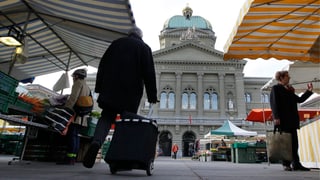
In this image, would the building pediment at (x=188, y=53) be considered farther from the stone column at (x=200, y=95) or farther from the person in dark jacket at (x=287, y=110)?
the person in dark jacket at (x=287, y=110)

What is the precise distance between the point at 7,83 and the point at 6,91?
9 centimetres

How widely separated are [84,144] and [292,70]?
207 inches

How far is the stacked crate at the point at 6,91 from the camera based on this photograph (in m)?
2.84

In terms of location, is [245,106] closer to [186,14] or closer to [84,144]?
[186,14]

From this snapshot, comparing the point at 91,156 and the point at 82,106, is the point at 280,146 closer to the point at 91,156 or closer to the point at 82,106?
the point at 91,156

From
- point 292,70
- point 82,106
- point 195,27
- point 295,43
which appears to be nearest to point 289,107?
→ point 295,43

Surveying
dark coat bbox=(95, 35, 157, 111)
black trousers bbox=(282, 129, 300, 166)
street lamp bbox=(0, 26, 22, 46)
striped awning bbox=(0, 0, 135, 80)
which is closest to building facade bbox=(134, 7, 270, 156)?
striped awning bbox=(0, 0, 135, 80)

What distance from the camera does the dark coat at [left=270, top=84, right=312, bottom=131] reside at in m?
4.06

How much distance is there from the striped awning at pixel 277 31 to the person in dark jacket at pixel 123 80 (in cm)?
148

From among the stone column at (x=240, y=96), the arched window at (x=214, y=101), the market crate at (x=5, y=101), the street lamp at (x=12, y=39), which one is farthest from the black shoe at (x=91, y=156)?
the stone column at (x=240, y=96)

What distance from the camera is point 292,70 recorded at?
6387 mm

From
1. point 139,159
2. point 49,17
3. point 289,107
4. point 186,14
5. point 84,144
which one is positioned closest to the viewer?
point 139,159

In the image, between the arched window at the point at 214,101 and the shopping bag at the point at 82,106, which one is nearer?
the shopping bag at the point at 82,106

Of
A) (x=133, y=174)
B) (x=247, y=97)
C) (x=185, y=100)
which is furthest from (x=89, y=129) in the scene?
(x=247, y=97)
